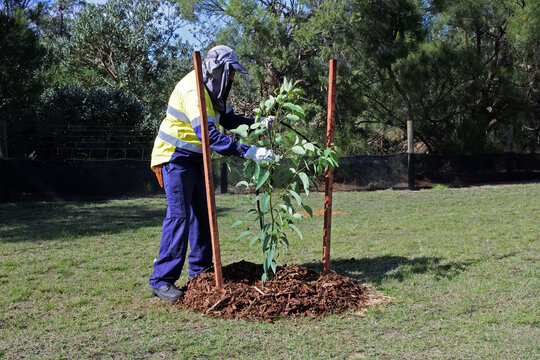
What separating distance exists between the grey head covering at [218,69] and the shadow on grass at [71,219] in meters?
3.35

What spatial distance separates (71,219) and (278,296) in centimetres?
514

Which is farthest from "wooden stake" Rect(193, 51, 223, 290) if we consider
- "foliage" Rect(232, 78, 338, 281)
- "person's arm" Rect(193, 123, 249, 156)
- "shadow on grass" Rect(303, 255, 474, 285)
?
"shadow on grass" Rect(303, 255, 474, 285)

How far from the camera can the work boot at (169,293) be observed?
3.53m

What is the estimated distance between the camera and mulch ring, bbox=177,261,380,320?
127 inches

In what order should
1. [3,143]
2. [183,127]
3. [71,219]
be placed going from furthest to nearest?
[3,143] < [71,219] < [183,127]

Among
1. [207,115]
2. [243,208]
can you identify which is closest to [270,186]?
[207,115]

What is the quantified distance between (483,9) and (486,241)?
989cm

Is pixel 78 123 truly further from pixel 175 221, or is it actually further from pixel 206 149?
pixel 206 149

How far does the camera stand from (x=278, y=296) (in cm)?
328

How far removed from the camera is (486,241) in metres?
5.33

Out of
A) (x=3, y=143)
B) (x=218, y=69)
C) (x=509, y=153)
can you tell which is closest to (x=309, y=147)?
(x=218, y=69)

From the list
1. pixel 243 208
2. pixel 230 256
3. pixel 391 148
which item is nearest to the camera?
pixel 230 256

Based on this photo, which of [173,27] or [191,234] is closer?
[191,234]

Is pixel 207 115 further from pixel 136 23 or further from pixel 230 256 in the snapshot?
pixel 136 23
